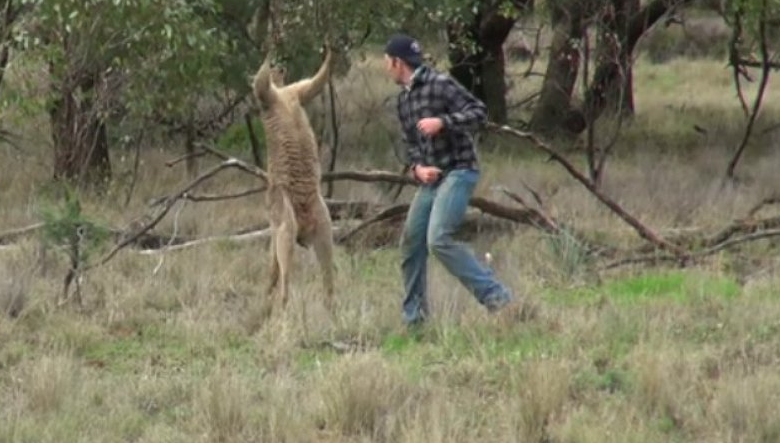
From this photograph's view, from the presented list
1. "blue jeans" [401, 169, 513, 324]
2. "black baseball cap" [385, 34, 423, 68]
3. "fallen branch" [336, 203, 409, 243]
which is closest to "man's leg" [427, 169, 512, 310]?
"blue jeans" [401, 169, 513, 324]

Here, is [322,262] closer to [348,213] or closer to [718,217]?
[348,213]

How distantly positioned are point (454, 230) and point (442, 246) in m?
0.17

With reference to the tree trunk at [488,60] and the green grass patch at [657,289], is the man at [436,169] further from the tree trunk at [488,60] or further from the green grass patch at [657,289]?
the tree trunk at [488,60]

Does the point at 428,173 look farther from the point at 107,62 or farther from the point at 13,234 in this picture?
the point at 107,62

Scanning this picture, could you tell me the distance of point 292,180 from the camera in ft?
34.4

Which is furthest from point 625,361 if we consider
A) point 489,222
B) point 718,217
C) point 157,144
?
point 157,144

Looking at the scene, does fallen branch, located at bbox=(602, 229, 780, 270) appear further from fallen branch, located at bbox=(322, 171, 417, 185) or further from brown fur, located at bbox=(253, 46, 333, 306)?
brown fur, located at bbox=(253, 46, 333, 306)

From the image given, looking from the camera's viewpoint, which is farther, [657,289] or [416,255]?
[657,289]

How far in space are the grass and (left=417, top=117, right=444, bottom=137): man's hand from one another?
1.23 m

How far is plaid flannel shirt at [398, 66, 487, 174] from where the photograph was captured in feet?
31.4

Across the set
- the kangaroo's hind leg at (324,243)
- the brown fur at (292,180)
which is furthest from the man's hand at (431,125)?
the kangaroo's hind leg at (324,243)

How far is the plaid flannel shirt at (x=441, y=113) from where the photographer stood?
377 inches

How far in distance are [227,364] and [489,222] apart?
5055mm

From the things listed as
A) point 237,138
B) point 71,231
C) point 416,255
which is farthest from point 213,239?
point 237,138
